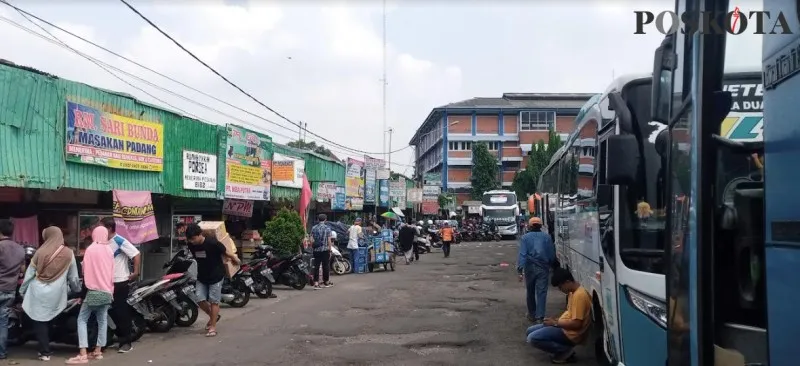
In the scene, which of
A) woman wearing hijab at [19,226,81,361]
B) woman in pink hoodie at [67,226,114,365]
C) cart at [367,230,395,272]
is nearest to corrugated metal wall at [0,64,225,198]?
woman wearing hijab at [19,226,81,361]

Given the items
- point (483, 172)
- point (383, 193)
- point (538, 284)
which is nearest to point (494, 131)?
point (483, 172)

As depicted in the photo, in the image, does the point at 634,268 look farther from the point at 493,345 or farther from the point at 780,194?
the point at 493,345

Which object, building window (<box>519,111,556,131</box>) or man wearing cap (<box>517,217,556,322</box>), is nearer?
man wearing cap (<box>517,217,556,322</box>)

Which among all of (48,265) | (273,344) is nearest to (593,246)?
(273,344)

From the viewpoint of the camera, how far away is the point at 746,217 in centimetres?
281

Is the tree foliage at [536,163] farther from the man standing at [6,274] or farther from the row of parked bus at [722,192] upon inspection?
the row of parked bus at [722,192]

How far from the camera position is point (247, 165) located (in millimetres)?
16312

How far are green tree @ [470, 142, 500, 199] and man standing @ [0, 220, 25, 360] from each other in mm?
58024

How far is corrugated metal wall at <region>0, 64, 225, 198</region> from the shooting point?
348 inches

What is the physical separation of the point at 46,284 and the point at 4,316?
0.63 meters

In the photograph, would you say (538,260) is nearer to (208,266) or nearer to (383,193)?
(208,266)

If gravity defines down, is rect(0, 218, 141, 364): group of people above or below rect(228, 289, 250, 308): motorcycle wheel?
above

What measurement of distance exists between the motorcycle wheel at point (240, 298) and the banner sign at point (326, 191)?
401 inches

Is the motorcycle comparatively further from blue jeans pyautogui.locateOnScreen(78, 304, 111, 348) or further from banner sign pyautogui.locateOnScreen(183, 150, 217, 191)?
blue jeans pyautogui.locateOnScreen(78, 304, 111, 348)
